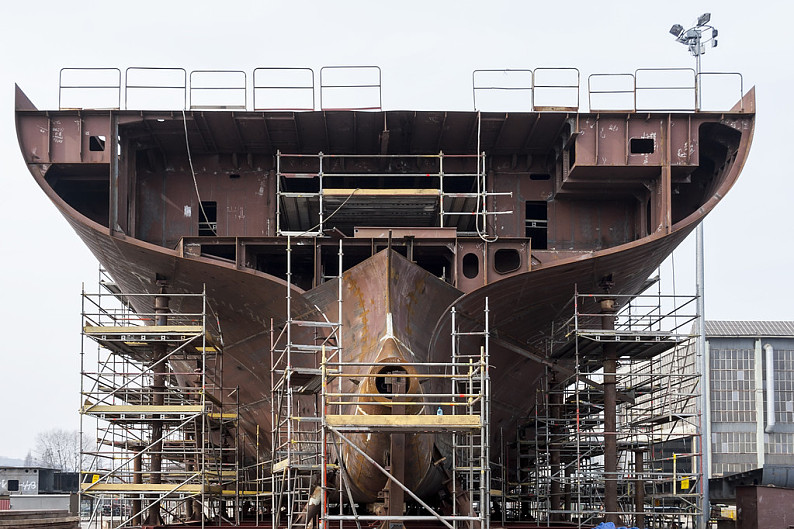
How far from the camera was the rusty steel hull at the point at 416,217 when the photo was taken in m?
19.4

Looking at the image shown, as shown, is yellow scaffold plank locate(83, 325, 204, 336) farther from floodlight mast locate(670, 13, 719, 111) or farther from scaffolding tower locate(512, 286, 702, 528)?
floodlight mast locate(670, 13, 719, 111)

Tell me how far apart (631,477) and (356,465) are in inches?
341

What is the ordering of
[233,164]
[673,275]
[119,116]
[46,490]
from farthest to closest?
[46,490] → [673,275] → [233,164] → [119,116]

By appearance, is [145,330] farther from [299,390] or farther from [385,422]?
[385,422]

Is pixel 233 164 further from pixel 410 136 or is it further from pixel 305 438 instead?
pixel 305 438

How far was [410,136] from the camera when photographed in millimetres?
21594

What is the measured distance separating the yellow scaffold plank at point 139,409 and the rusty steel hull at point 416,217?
6.92 feet

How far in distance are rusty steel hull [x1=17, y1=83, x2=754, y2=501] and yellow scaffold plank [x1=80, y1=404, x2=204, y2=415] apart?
211cm

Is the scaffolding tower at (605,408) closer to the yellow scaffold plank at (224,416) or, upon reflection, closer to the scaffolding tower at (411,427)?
the scaffolding tower at (411,427)

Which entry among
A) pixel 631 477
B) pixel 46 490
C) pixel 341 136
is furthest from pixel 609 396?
pixel 46 490

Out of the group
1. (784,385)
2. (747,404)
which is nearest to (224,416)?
(747,404)

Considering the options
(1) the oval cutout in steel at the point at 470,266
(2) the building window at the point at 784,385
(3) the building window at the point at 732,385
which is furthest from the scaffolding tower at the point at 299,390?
(2) the building window at the point at 784,385

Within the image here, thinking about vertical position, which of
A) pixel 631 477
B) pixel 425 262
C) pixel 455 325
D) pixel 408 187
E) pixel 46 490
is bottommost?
pixel 46 490

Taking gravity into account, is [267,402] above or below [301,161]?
below
